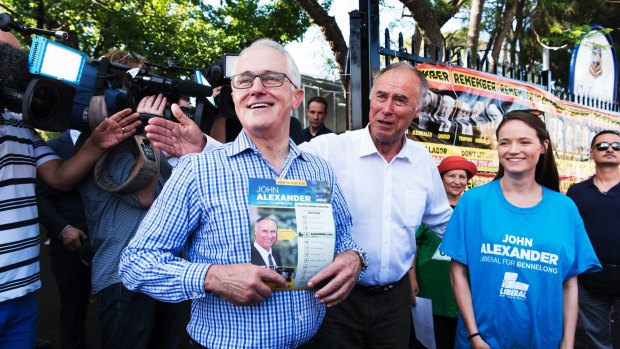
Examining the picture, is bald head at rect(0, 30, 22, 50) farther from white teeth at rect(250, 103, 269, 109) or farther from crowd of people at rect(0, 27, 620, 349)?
white teeth at rect(250, 103, 269, 109)

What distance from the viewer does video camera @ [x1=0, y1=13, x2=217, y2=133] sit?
5.77 feet

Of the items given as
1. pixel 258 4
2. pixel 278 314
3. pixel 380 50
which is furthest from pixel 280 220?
pixel 258 4

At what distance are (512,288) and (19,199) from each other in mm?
2122

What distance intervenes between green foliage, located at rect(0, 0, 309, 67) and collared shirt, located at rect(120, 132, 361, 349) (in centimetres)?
871

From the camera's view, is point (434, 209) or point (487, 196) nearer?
point (487, 196)

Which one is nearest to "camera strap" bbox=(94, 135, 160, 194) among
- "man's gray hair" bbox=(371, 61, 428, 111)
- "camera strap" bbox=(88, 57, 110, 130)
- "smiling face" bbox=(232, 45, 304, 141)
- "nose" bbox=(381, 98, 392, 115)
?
"camera strap" bbox=(88, 57, 110, 130)

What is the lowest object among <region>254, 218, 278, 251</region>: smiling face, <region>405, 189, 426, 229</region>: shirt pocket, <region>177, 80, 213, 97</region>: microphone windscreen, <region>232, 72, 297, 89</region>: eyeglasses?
<region>254, 218, 278, 251</region>: smiling face

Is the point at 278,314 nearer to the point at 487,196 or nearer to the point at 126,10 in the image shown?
the point at 487,196

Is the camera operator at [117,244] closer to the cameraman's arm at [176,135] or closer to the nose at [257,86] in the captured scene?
the cameraman's arm at [176,135]

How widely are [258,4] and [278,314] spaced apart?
33.9 ft

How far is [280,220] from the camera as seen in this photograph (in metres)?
1.44

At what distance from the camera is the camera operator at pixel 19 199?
1.78 m

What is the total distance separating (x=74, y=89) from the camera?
75.2 inches

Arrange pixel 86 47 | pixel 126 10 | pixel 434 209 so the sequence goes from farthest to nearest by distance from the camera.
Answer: pixel 86 47, pixel 126 10, pixel 434 209
